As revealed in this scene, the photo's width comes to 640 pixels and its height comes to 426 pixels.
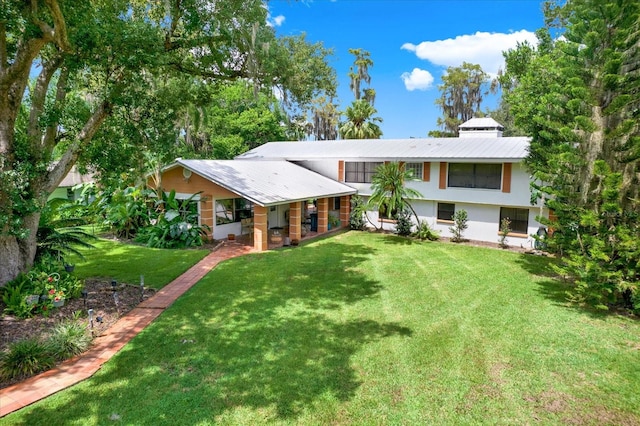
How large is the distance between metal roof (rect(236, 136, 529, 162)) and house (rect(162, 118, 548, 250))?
5cm

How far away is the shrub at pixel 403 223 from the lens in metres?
19.2

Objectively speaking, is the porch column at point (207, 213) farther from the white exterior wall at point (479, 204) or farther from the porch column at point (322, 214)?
the white exterior wall at point (479, 204)

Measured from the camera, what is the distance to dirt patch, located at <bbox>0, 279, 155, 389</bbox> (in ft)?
23.1

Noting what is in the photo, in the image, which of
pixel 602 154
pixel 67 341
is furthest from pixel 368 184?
pixel 67 341

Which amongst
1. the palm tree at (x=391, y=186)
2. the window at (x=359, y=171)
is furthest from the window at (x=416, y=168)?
the palm tree at (x=391, y=186)

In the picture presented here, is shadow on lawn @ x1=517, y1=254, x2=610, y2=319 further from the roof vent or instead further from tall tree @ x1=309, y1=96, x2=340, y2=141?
tall tree @ x1=309, y1=96, x2=340, y2=141

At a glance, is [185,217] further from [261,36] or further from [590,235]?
[590,235]

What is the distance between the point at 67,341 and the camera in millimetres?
6633

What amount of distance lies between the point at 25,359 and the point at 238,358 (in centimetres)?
342

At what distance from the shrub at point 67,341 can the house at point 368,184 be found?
8.14m

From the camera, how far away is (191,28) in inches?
378

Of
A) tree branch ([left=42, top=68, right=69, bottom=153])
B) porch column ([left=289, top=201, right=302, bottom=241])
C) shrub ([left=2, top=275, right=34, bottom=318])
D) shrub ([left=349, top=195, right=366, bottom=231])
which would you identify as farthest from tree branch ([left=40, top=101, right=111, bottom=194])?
shrub ([left=349, top=195, right=366, bottom=231])

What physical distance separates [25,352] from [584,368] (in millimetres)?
9687

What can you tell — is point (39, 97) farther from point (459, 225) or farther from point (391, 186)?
point (459, 225)
